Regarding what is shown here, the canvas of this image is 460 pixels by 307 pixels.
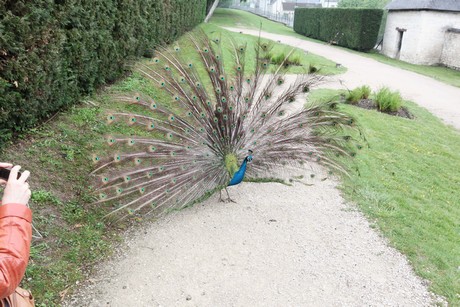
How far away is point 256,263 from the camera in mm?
4352

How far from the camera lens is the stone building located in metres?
25.6

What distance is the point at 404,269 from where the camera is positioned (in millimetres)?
4457

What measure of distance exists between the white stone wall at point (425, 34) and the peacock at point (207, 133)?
79.5ft

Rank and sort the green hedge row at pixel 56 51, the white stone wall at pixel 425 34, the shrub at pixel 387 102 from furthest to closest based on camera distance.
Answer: the white stone wall at pixel 425 34, the shrub at pixel 387 102, the green hedge row at pixel 56 51

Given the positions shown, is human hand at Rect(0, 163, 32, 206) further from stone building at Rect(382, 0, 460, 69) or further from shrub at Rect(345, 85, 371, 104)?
stone building at Rect(382, 0, 460, 69)

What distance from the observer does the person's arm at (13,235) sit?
188cm

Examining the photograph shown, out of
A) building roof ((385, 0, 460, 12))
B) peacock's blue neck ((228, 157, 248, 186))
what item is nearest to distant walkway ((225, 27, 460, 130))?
building roof ((385, 0, 460, 12))

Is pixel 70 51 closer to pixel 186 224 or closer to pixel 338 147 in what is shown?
pixel 186 224

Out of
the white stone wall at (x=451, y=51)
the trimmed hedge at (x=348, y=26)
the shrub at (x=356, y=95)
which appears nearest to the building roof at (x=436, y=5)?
the white stone wall at (x=451, y=51)

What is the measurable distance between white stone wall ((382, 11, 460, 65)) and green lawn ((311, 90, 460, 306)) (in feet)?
59.0

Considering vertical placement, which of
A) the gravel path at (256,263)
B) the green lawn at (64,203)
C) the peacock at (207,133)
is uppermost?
the peacock at (207,133)

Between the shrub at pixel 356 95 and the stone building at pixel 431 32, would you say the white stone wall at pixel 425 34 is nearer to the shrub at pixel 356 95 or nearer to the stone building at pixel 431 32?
the stone building at pixel 431 32

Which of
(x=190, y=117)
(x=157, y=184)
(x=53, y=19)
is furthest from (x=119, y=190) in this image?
(x=53, y=19)

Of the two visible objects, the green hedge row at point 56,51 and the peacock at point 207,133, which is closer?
the peacock at point 207,133
